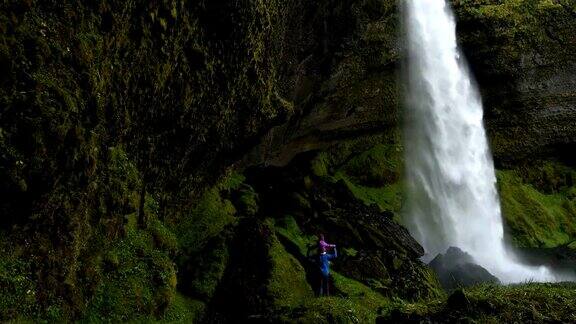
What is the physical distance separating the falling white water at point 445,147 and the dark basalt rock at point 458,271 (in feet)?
15.3

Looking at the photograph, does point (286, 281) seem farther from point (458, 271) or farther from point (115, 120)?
point (458, 271)

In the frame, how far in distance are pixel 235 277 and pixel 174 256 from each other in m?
1.79

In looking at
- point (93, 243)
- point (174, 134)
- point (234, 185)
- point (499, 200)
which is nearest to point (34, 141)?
point (93, 243)

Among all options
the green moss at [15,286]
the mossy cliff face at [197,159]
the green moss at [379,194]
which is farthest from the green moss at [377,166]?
the green moss at [15,286]

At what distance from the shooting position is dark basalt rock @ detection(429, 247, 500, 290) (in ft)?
56.7

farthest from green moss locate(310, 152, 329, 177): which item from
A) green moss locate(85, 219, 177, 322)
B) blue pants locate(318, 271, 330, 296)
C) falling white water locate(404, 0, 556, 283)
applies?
green moss locate(85, 219, 177, 322)

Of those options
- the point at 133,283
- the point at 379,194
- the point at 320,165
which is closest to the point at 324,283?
the point at 133,283

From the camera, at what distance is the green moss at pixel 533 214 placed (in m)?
26.8

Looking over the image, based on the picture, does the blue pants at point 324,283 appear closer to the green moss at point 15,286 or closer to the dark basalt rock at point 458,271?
the dark basalt rock at point 458,271

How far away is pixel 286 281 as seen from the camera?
12406mm

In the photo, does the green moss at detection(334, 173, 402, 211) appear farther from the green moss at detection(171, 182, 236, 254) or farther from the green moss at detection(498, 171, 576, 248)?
the green moss at detection(171, 182, 236, 254)

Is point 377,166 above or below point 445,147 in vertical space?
below

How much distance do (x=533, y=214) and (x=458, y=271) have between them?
13.4m

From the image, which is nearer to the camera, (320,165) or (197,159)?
(197,159)
